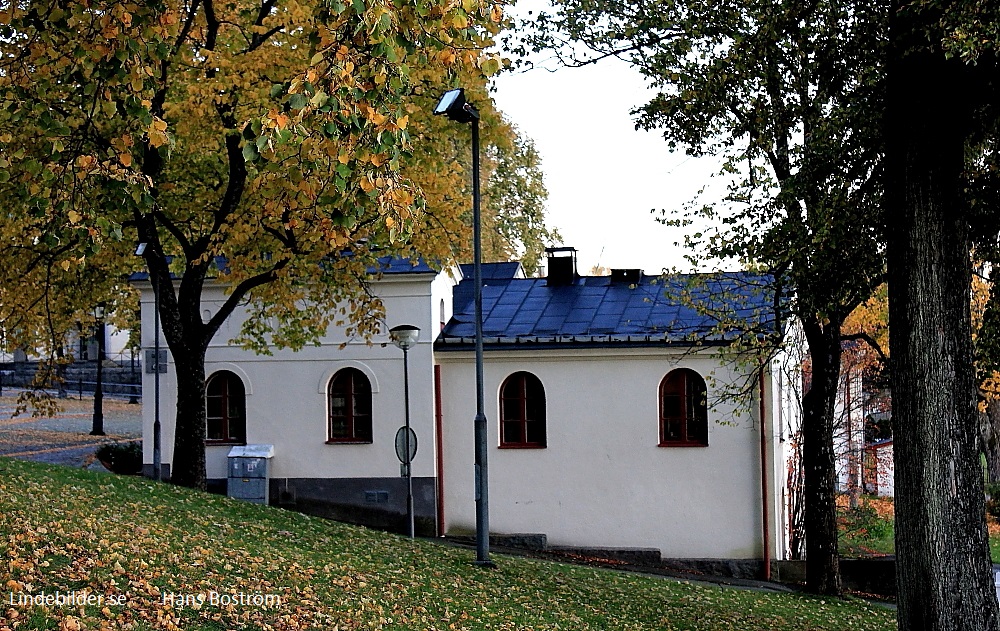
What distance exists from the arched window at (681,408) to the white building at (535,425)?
0.11 ft

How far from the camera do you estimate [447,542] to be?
2044cm

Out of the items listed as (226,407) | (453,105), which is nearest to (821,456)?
(453,105)

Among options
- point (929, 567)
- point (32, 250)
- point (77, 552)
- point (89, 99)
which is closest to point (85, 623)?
point (77, 552)

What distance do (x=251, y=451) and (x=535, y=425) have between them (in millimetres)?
5866

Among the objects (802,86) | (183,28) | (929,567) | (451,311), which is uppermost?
(183,28)

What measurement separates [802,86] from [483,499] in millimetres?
6728

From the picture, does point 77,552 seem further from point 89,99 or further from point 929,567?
point 929,567

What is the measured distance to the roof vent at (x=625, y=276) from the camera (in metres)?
24.3

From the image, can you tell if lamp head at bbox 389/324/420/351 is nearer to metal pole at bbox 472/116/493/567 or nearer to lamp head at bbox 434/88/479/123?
metal pole at bbox 472/116/493/567

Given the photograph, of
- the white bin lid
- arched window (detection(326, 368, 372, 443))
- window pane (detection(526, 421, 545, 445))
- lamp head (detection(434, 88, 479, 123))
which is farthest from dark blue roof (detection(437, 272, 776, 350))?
lamp head (detection(434, 88, 479, 123))

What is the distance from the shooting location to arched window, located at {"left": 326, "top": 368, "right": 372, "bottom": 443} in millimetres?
22094

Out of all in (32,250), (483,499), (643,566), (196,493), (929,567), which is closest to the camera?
(929,567)

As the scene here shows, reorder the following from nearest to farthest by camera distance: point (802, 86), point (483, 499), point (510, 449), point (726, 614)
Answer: point (802, 86), point (726, 614), point (483, 499), point (510, 449)

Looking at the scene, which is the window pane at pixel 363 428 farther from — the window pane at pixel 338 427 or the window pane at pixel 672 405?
the window pane at pixel 672 405
